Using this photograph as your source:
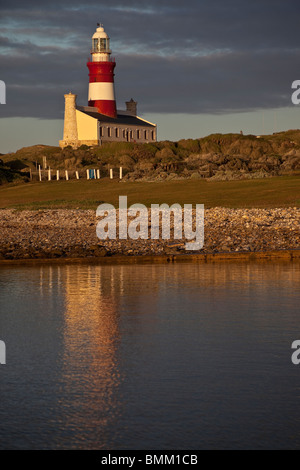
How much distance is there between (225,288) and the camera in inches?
595

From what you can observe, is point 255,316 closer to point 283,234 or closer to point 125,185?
point 283,234

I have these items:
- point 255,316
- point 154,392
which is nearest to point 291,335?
point 255,316

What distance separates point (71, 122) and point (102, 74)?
32.2ft

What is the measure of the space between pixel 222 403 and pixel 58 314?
5720mm

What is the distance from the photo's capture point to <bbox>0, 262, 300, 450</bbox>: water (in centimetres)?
640

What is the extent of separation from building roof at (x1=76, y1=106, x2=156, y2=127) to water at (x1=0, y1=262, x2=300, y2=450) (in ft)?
300

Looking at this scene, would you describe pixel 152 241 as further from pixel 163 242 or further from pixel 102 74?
pixel 102 74
